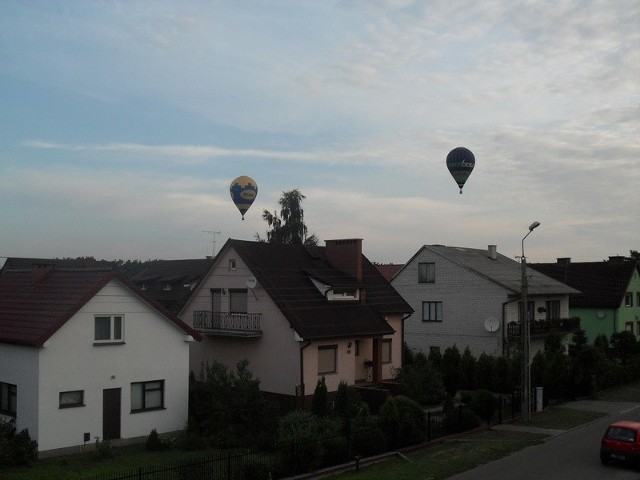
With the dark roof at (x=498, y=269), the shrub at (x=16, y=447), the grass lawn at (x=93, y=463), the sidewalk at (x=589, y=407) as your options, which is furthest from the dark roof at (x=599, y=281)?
the shrub at (x=16, y=447)

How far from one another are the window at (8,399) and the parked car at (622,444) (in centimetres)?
1938

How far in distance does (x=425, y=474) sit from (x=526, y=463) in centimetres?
368

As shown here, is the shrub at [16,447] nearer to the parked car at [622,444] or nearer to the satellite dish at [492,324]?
the parked car at [622,444]

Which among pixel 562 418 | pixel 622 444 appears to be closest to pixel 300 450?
pixel 622 444

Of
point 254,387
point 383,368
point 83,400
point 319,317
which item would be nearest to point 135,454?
point 83,400

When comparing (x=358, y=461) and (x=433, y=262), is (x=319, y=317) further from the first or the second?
(x=433, y=262)

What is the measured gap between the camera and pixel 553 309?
50531 millimetres

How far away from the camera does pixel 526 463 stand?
2184 cm

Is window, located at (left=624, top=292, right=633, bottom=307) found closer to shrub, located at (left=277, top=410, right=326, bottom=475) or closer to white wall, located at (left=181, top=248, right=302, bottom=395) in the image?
white wall, located at (left=181, top=248, right=302, bottom=395)

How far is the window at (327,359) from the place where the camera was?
32.3 m

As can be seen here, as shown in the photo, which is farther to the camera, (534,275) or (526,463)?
(534,275)

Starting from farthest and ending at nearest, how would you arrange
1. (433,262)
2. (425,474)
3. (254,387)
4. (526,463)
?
1. (433,262)
2. (254,387)
3. (526,463)
4. (425,474)

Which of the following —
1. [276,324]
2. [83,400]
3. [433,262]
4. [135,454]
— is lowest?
[135,454]

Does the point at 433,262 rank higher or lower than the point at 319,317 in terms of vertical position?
higher
